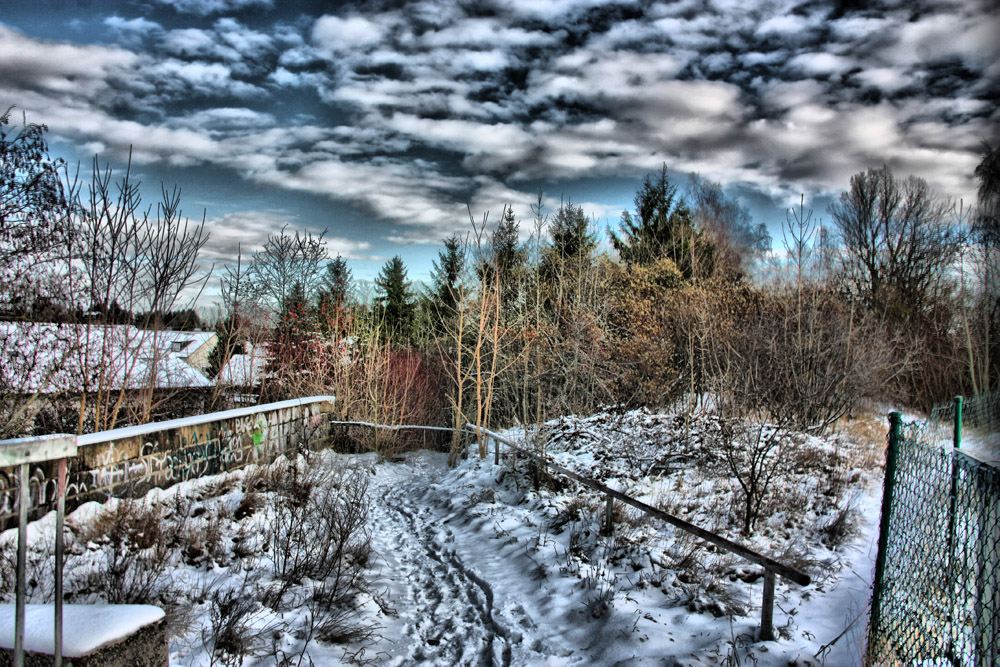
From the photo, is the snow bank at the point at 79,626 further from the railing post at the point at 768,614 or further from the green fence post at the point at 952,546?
the green fence post at the point at 952,546

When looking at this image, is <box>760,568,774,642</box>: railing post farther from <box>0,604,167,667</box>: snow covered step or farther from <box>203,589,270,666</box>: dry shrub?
<box>0,604,167,667</box>: snow covered step

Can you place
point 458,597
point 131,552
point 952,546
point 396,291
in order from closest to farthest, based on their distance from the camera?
point 952,546 → point 131,552 → point 458,597 → point 396,291

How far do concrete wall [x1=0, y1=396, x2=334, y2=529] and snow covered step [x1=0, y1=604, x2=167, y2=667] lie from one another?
3.91 metres

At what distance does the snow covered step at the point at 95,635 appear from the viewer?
252 cm

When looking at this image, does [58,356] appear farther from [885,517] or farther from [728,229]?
[728,229]

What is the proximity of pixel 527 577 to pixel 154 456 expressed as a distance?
17.2ft

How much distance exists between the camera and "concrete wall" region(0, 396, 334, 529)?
6.06m

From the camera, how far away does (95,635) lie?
8.52 feet

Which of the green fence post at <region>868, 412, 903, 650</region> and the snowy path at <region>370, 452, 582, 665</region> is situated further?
the snowy path at <region>370, 452, 582, 665</region>

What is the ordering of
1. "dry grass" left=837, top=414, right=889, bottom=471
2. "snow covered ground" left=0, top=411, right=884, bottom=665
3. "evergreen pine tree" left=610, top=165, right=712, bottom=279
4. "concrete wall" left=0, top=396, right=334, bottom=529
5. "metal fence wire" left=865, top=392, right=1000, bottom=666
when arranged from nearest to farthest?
"metal fence wire" left=865, top=392, right=1000, bottom=666
"snow covered ground" left=0, top=411, right=884, bottom=665
"concrete wall" left=0, top=396, right=334, bottom=529
"dry grass" left=837, top=414, right=889, bottom=471
"evergreen pine tree" left=610, top=165, right=712, bottom=279

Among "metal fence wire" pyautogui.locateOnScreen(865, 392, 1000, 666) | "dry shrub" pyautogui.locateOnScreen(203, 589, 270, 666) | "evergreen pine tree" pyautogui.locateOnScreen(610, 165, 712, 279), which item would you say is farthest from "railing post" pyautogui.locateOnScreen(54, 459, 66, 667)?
"evergreen pine tree" pyautogui.locateOnScreen(610, 165, 712, 279)

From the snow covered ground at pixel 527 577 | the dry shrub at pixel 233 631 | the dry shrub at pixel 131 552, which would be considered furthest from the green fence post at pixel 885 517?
the dry shrub at pixel 131 552

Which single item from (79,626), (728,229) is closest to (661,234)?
(728,229)

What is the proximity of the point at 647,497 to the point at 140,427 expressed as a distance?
23.5 ft
